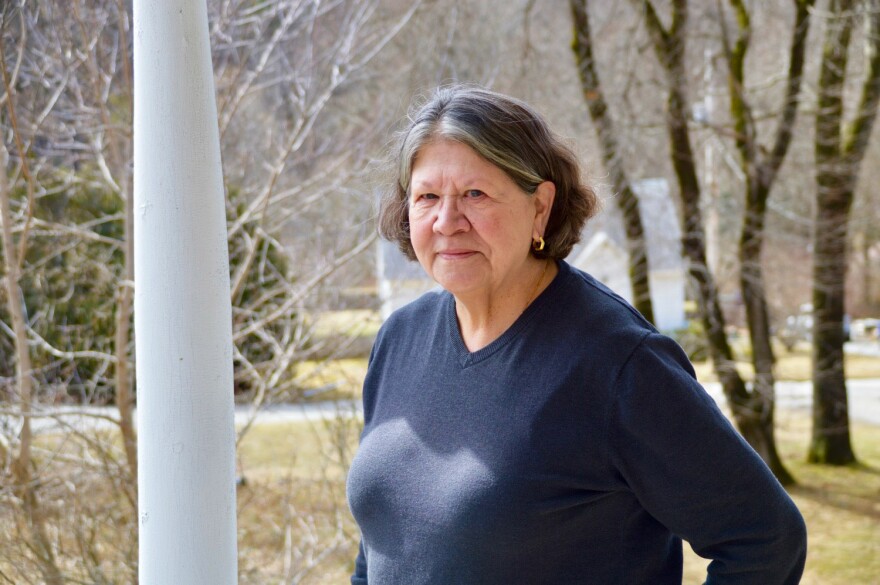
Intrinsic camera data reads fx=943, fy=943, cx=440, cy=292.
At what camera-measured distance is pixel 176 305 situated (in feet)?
4.23

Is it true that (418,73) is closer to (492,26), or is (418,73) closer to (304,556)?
(492,26)

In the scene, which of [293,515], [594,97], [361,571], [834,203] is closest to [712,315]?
[834,203]

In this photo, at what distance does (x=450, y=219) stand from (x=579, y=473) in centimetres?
46

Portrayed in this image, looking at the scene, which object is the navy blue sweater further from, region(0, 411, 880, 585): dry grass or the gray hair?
region(0, 411, 880, 585): dry grass

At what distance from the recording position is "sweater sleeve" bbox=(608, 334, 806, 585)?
1378 mm

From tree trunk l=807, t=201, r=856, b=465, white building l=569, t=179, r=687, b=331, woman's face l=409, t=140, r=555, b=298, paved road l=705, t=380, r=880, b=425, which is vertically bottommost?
paved road l=705, t=380, r=880, b=425

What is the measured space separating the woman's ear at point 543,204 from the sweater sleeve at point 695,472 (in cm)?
31

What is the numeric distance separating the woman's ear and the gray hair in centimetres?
1

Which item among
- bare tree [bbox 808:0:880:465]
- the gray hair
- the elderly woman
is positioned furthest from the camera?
bare tree [bbox 808:0:880:465]

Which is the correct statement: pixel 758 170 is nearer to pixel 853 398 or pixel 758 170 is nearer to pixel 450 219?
pixel 853 398

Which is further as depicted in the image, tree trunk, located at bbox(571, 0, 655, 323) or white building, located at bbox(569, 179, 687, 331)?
white building, located at bbox(569, 179, 687, 331)

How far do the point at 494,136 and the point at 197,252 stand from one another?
521 mm

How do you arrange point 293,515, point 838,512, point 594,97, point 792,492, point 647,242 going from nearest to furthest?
point 293,515
point 594,97
point 838,512
point 792,492
point 647,242

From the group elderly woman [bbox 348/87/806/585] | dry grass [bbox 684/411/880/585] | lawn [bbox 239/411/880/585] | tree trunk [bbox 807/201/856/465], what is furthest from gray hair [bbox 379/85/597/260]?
tree trunk [bbox 807/201/856/465]
